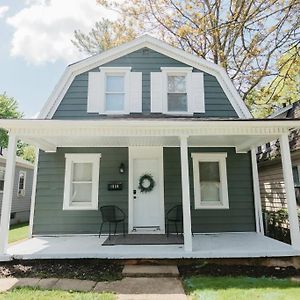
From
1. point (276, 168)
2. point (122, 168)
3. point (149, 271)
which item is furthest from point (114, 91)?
point (276, 168)

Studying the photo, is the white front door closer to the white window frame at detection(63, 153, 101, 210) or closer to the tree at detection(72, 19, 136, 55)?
the white window frame at detection(63, 153, 101, 210)

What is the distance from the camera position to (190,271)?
4.81 metres

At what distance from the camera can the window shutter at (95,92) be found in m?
7.74

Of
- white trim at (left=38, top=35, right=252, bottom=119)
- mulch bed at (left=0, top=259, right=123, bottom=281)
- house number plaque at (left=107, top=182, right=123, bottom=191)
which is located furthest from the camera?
white trim at (left=38, top=35, right=252, bottom=119)

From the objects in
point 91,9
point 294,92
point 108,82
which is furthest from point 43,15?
point 294,92

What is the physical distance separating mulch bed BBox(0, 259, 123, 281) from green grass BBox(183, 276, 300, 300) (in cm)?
135

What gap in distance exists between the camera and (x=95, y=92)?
7816 millimetres

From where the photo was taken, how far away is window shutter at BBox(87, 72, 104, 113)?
25.4 feet

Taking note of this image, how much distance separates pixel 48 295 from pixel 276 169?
835cm

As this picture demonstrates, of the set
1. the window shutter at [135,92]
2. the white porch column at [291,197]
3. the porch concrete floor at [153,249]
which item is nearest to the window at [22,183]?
the porch concrete floor at [153,249]

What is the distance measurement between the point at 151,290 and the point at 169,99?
5476mm

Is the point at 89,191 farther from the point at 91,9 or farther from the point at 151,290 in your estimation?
the point at 91,9

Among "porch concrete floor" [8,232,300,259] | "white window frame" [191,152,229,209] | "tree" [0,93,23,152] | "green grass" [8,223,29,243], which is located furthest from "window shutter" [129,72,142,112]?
"tree" [0,93,23,152]

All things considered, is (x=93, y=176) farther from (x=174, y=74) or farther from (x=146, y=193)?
(x=174, y=74)
